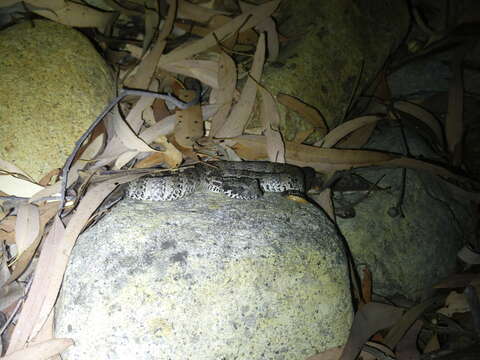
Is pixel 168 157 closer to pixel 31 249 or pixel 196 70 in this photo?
pixel 196 70

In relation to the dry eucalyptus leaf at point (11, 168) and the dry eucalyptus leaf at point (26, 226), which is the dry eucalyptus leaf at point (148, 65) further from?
the dry eucalyptus leaf at point (26, 226)

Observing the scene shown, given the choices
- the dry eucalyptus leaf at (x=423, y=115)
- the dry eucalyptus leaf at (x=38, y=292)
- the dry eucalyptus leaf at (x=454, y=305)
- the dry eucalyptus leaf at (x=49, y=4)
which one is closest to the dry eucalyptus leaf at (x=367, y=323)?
the dry eucalyptus leaf at (x=454, y=305)

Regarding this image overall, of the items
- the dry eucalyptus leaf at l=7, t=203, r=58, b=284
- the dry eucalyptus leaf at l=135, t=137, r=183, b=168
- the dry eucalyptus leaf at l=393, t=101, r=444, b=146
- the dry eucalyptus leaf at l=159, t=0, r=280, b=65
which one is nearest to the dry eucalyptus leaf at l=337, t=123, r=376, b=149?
the dry eucalyptus leaf at l=393, t=101, r=444, b=146

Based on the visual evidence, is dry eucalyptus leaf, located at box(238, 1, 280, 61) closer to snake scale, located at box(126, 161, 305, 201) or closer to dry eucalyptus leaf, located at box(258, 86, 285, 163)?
dry eucalyptus leaf, located at box(258, 86, 285, 163)

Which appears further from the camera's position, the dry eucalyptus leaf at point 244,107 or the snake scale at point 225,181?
the dry eucalyptus leaf at point 244,107

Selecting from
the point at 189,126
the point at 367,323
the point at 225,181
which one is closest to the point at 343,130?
the point at 225,181

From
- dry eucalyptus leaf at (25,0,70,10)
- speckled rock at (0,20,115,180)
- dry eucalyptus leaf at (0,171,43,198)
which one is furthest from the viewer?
dry eucalyptus leaf at (25,0,70,10)

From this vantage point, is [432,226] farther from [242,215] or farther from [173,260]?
[173,260]
